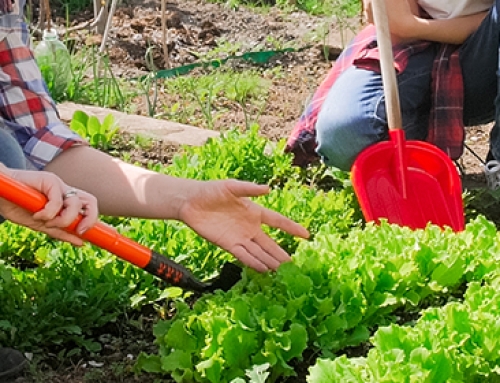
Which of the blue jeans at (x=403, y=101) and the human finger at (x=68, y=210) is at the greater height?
the human finger at (x=68, y=210)

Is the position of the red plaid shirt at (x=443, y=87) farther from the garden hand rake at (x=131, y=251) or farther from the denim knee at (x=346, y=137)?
the garden hand rake at (x=131, y=251)

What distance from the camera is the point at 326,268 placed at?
7.79 ft

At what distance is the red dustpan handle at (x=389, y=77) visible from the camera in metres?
3.04

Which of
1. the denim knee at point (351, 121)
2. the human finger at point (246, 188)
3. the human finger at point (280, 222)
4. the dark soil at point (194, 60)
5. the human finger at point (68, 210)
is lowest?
the dark soil at point (194, 60)

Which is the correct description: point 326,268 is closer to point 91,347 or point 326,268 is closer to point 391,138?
point 91,347

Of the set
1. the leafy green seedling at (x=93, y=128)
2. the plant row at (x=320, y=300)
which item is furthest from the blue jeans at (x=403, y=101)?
the leafy green seedling at (x=93, y=128)

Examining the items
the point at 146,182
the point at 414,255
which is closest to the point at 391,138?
the point at 414,255

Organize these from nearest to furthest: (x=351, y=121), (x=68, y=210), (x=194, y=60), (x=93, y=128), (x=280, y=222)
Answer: (x=68, y=210) → (x=280, y=222) → (x=351, y=121) → (x=93, y=128) → (x=194, y=60)

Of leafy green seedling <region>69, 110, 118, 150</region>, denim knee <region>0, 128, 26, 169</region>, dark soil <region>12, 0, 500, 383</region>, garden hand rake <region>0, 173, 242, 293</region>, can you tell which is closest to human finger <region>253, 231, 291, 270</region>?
garden hand rake <region>0, 173, 242, 293</region>

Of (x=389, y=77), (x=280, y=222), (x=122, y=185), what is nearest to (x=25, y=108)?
(x=122, y=185)

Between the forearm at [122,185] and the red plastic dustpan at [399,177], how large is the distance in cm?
85

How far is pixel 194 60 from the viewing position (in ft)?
19.3

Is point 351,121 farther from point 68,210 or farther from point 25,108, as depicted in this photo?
point 68,210

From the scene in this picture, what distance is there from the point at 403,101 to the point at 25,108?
148 centimetres
